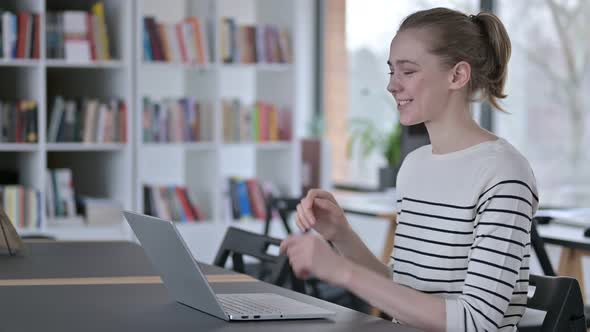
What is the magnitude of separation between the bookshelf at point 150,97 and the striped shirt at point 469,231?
3138 millimetres

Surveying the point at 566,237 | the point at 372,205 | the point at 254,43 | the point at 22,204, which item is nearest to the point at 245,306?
the point at 566,237

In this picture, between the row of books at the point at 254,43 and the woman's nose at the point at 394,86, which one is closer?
the woman's nose at the point at 394,86

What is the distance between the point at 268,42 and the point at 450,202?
363 cm

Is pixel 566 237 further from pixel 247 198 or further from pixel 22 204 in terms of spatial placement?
pixel 22 204

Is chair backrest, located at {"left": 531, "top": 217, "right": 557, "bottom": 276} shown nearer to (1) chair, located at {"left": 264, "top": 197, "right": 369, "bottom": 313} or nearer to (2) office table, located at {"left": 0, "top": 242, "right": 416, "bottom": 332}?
(1) chair, located at {"left": 264, "top": 197, "right": 369, "bottom": 313}

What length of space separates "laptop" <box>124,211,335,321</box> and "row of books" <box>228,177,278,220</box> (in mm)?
3476

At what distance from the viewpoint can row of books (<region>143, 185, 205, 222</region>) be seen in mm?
5000

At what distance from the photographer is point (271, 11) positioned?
18.0ft

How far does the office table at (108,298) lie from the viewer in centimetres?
148

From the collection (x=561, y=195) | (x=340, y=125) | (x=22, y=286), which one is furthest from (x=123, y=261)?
(x=340, y=125)

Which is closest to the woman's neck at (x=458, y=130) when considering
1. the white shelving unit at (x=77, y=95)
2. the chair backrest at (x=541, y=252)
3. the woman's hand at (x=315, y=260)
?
the woman's hand at (x=315, y=260)

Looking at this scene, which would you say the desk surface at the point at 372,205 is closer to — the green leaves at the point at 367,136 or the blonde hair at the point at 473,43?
the green leaves at the point at 367,136

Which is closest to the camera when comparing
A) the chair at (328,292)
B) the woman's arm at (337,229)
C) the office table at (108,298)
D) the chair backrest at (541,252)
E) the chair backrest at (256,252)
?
the office table at (108,298)

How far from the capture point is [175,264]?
5.24 feet
